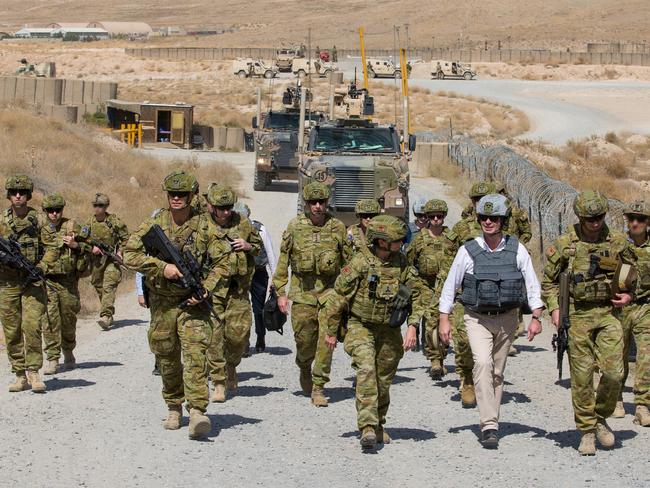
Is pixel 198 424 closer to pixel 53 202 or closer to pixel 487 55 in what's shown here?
pixel 53 202

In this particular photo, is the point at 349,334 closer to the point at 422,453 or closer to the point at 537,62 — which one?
the point at 422,453

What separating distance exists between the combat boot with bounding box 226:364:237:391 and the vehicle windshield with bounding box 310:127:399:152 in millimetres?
A: 9866

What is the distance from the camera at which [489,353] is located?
29.3ft

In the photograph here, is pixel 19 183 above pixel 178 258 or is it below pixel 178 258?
above

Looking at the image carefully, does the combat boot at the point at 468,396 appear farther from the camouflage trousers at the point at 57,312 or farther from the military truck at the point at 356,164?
the military truck at the point at 356,164

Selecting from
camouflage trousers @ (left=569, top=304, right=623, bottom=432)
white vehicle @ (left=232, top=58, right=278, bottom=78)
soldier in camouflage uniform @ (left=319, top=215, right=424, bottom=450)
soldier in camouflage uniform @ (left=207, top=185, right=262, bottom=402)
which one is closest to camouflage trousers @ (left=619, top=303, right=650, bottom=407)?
camouflage trousers @ (left=569, top=304, right=623, bottom=432)

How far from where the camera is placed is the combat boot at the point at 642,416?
Answer: 381 inches

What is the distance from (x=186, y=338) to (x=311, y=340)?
184 centimetres

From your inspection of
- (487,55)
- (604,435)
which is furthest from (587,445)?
(487,55)

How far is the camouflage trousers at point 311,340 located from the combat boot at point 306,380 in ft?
0.29

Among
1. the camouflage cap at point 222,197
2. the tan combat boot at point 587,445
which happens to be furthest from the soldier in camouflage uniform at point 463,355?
the camouflage cap at point 222,197

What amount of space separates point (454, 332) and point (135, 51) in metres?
98.7

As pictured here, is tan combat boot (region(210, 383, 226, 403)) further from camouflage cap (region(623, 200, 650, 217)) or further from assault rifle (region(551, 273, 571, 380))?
camouflage cap (region(623, 200, 650, 217))

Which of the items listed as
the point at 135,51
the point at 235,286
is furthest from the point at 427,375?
the point at 135,51
